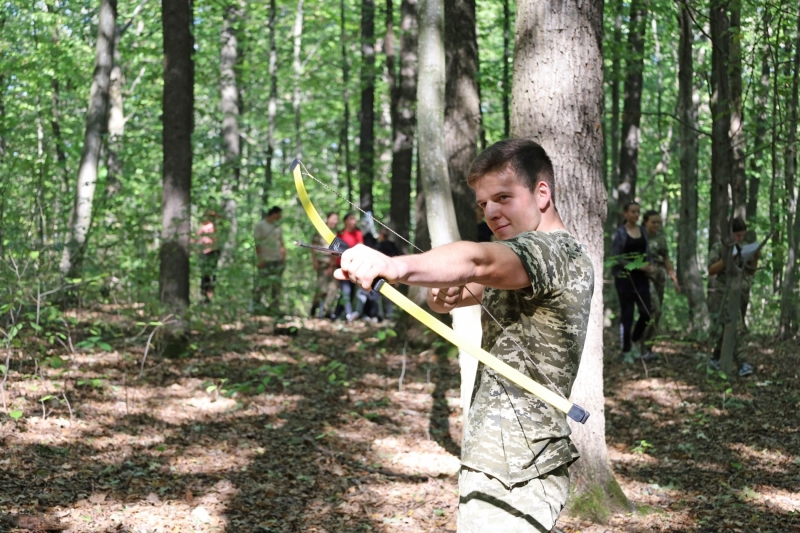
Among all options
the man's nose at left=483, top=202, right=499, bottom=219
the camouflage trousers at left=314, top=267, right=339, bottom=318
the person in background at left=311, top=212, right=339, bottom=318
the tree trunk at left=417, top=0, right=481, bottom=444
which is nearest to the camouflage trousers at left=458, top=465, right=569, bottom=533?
the man's nose at left=483, top=202, right=499, bottom=219

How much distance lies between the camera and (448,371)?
1020 cm

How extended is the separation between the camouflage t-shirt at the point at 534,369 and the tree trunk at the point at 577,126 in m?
2.74

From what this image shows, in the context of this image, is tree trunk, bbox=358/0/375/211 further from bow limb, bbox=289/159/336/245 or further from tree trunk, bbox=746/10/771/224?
bow limb, bbox=289/159/336/245

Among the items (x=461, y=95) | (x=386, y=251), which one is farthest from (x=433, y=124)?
(x=386, y=251)

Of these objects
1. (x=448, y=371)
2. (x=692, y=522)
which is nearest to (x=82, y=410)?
(x=448, y=371)

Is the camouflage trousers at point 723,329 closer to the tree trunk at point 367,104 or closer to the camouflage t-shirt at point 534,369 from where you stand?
the camouflage t-shirt at point 534,369

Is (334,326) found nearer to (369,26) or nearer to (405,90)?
(405,90)

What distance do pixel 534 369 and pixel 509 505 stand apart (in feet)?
1.43

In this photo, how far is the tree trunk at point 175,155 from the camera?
9742 mm

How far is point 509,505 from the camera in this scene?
2.52 meters

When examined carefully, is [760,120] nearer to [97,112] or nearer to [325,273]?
[325,273]

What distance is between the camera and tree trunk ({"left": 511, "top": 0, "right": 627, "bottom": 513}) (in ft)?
17.3

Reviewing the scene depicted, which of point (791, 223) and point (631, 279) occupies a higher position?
point (791, 223)

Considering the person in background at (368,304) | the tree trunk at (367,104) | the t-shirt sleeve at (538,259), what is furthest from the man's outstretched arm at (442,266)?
the tree trunk at (367,104)
